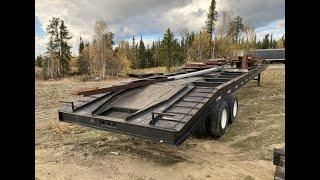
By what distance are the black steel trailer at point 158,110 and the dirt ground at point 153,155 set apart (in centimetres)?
55

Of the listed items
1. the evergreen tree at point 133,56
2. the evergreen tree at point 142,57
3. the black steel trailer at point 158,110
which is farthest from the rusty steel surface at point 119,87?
the evergreen tree at point 142,57

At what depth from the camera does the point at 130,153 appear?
225 inches

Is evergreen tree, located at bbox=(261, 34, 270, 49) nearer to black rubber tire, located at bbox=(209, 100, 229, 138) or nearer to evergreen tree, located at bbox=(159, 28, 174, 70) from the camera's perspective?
evergreen tree, located at bbox=(159, 28, 174, 70)

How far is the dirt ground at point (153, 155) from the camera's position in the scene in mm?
4773

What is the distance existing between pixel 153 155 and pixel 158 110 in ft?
3.26

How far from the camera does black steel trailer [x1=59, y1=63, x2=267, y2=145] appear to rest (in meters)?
4.62

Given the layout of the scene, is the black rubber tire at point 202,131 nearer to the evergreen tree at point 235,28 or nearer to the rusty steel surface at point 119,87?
the rusty steel surface at point 119,87

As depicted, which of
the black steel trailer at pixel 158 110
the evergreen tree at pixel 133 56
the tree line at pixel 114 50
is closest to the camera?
the black steel trailer at pixel 158 110

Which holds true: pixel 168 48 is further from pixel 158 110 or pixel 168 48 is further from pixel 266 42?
pixel 158 110

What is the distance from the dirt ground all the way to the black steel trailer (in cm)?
55

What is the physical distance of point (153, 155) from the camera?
5.59 m
